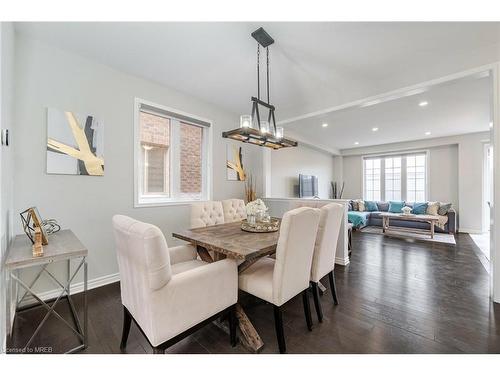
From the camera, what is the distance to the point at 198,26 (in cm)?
195

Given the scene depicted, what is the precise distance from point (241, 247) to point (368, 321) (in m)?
1.32

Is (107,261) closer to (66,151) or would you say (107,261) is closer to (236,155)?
(66,151)

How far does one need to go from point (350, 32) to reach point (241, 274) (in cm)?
240

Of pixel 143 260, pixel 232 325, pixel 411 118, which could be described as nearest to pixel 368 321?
pixel 232 325

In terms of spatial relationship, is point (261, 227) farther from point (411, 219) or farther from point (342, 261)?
point (411, 219)

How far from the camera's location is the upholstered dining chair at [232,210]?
9.66ft

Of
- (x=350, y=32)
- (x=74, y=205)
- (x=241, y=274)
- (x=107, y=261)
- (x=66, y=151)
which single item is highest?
(x=350, y=32)

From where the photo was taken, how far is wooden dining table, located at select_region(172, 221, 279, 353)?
150 centimetres

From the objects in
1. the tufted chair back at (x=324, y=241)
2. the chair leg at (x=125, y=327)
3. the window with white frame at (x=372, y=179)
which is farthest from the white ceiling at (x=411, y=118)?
the chair leg at (x=125, y=327)

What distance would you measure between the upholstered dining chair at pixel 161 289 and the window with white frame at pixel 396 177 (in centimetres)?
761

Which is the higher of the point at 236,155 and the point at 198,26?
the point at 198,26

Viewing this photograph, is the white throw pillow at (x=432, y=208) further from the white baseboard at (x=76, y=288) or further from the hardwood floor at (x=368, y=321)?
the white baseboard at (x=76, y=288)

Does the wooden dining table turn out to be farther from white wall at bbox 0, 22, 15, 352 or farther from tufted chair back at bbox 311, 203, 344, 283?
white wall at bbox 0, 22, 15, 352
